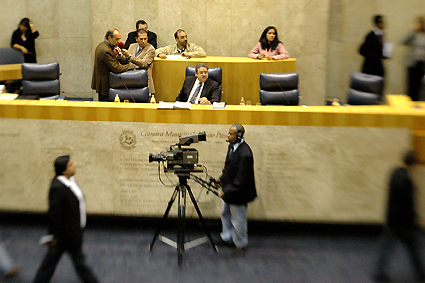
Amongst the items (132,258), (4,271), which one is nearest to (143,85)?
(132,258)

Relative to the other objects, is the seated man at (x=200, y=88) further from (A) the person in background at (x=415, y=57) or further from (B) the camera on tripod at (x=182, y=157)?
(A) the person in background at (x=415, y=57)

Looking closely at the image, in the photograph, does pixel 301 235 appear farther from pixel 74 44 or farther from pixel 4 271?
pixel 74 44

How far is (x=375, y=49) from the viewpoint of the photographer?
7.98 m

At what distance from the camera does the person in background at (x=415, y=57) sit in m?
7.42

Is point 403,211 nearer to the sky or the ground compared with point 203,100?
nearer to the ground

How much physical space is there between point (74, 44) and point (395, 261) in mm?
9131

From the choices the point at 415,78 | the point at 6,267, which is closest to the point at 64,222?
the point at 6,267

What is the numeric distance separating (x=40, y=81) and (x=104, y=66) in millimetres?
1047

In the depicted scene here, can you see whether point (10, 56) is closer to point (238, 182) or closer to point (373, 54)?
point (238, 182)

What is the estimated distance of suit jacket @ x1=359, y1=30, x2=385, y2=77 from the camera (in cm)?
797

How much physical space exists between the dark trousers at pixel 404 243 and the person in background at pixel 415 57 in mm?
4624

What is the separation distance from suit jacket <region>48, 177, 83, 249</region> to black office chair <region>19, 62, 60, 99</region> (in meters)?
3.69

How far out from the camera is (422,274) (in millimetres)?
3932

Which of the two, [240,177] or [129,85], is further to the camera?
[129,85]
